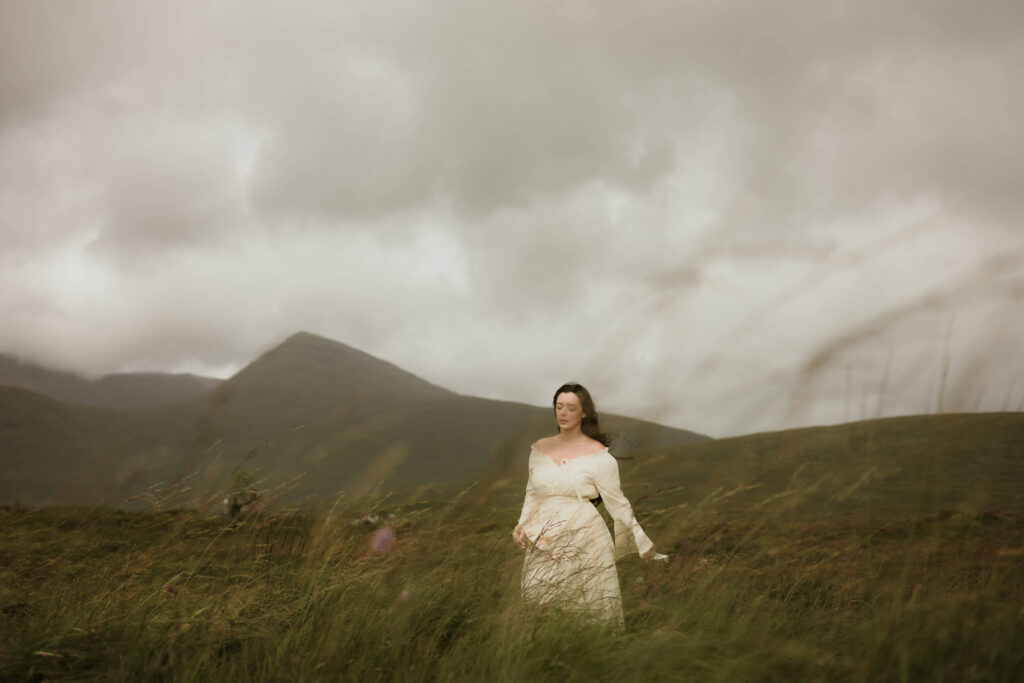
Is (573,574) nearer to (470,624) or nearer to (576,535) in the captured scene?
(470,624)

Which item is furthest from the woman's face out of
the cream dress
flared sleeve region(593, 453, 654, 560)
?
flared sleeve region(593, 453, 654, 560)

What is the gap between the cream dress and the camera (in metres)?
3.23

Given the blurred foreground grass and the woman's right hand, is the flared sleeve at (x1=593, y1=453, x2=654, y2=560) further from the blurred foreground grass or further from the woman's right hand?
the woman's right hand

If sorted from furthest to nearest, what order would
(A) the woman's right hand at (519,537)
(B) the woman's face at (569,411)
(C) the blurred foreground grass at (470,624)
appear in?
(B) the woman's face at (569,411), (A) the woman's right hand at (519,537), (C) the blurred foreground grass at (470,624)

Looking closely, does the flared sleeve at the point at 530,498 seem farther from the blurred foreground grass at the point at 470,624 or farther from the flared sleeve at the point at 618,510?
the blurred foreground grass at the point at 470,624

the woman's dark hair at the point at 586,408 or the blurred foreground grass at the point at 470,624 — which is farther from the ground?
the woman's dark hair at the point at 586,408

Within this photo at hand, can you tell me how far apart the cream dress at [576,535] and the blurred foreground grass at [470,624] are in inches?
5.5

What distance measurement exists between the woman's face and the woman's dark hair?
35 mm

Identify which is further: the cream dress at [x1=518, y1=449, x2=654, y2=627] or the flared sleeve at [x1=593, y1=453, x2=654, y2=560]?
the flared sleeve at [x1=593, y1=453, x2=654, y2=560]

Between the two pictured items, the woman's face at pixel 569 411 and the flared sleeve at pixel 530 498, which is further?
the woman's face at pixel 569 411

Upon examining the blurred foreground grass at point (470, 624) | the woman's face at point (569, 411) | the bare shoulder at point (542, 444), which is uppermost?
the woman's face at point (569, 411)

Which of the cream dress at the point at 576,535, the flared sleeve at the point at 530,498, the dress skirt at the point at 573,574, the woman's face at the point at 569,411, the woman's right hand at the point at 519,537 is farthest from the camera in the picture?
the woman's face at the point at 569,411

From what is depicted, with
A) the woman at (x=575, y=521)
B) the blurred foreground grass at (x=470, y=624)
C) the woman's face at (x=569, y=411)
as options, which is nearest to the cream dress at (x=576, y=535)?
the woman at (x=575, y=521)

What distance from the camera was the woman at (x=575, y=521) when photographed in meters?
3.27
